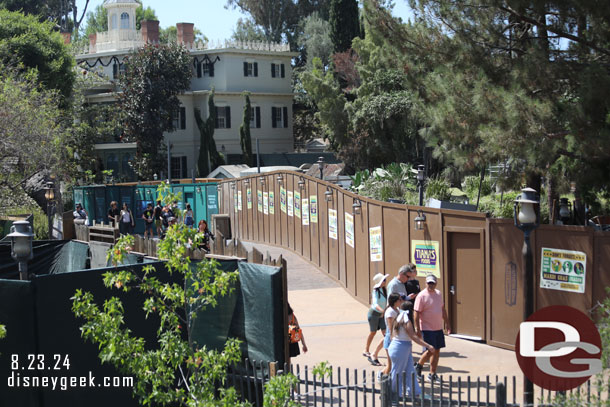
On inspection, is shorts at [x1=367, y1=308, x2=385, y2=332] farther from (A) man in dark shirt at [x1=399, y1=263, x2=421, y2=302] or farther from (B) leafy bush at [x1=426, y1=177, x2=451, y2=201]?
(B) leafy bush at [x1=426, y1=177, x2=451, y2=201]

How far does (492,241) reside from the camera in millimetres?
13461

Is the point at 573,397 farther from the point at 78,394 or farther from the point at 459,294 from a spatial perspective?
the point at 459,294

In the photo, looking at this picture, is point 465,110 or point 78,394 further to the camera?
point 465,110

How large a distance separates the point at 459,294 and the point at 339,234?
20.6 feet

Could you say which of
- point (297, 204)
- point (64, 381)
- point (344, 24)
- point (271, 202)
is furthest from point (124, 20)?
point (64, 381)

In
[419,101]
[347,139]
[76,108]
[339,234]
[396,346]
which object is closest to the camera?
[396,346]

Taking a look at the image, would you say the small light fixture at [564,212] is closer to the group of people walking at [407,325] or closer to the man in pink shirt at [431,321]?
the group of people walking at [407,325]

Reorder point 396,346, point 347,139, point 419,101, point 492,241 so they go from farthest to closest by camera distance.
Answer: point 347,139 → point 419,101 → point 492,241 → point 396,346

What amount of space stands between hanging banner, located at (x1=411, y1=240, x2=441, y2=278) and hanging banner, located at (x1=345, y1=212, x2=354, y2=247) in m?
3.52

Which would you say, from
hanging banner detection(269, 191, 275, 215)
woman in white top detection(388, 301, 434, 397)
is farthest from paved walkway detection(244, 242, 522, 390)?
hanging banner detection(269, 191, 275, 215)

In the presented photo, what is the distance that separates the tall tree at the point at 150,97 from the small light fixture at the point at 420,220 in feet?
126

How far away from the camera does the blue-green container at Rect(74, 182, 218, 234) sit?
114ft

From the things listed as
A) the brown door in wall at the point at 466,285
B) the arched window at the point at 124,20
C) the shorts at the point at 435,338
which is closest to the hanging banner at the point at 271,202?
the brown door in wall at the point at 466,285

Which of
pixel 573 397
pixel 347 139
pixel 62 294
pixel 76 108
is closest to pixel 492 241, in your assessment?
pixel 573 397
